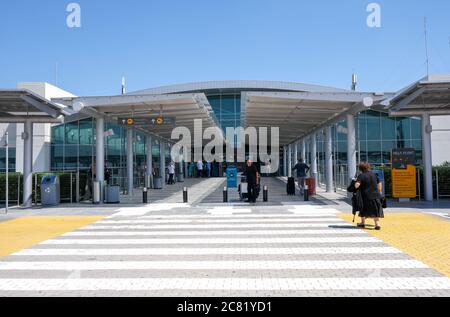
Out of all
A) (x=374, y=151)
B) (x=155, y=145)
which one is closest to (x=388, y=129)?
(x=374, y=151)

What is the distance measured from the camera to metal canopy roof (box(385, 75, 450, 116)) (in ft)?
47.9

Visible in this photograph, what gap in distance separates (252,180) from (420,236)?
8350 mm

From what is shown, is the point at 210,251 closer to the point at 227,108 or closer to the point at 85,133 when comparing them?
the point at 85,133

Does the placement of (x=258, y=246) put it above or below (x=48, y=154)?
below

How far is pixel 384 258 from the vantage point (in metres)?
7.38

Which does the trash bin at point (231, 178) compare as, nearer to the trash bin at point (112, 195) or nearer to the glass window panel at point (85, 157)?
the trash bin at point (112, 195)

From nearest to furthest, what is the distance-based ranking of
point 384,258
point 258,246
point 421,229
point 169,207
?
point 384,258 → point 258,246 → point 421,229 → point 169,207

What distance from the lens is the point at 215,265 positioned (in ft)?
23.1

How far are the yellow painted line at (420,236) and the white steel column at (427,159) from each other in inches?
183

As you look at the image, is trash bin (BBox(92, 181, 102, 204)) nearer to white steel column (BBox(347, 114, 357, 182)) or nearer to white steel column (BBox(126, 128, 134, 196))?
white steel column (BBox(126, 128, 134, 196))

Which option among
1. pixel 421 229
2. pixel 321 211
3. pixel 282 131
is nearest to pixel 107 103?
pixel 321 211
